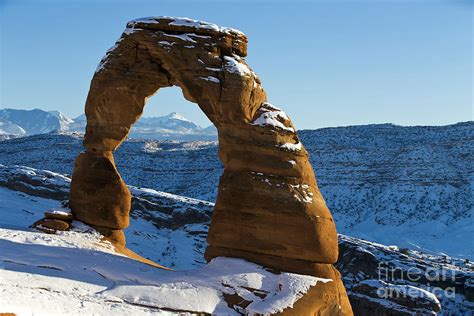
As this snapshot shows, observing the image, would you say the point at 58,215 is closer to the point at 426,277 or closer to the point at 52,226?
the point at 52,226

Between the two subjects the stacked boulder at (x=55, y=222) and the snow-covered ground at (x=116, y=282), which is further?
the stacked boulder at (x=55, y=222)

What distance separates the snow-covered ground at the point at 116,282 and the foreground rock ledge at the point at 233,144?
2.43 ft

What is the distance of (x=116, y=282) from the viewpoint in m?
15.0

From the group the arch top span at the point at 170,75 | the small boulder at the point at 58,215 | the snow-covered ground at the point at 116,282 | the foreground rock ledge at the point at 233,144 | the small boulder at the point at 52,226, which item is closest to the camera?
the snow-covered ground at the point at 116,282

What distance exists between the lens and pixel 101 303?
13.4 m

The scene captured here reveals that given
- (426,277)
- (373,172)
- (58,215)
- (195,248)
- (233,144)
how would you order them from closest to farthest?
(233,144) → (58,215) → (426,277) → (195,248) → (373,172)

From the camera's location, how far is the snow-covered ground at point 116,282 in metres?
13.3

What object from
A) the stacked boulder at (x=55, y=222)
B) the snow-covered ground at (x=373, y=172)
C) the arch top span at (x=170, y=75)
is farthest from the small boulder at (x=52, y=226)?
the snow-covered ground at (x=373, y=172)

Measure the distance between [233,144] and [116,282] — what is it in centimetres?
487

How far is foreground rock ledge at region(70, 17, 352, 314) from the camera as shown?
16812 mm

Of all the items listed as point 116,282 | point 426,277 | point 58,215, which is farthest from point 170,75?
point 426,277

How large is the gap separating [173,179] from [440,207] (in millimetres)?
27786

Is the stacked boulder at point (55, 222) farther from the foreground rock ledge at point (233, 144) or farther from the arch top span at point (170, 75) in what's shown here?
the arch top span at point (170, 75)

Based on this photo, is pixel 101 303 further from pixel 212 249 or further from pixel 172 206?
pixel 172 206
